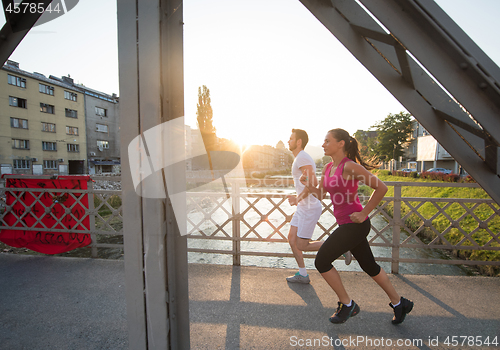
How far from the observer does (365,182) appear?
2318 mm

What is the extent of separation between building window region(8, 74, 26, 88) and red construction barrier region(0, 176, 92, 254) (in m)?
39.0

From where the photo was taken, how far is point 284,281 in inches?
137

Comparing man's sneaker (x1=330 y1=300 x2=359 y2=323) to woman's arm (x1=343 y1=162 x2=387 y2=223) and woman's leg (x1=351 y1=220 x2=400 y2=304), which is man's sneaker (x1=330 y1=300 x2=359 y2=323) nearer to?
woman's leg (x1=351 y1=220 x2=400 y2=304)

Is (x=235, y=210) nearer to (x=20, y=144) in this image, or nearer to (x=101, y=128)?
(x=20, y=144)

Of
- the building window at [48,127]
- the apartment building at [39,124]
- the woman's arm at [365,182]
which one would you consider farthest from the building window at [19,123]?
the woman's arm at [365,182]

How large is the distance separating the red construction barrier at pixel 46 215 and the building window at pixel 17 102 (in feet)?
128

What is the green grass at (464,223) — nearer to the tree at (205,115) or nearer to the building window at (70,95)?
the tree at (205,115)

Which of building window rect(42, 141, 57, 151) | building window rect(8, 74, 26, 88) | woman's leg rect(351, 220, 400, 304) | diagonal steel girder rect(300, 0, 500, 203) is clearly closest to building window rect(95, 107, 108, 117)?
building window rect(42, 141, 57, 151)

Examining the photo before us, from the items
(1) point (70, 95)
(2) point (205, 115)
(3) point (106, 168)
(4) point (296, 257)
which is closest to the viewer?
(4) point (296, 257)

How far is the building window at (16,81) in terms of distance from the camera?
3105cm

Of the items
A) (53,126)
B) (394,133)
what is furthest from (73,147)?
(394,133)

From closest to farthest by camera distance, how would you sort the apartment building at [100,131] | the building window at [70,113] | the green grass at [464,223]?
1. the green grass at [464,223]
2. the building window at [70,113]
3. the apartment building at [100,131]

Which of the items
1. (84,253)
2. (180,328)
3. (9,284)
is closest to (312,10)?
(180,328)

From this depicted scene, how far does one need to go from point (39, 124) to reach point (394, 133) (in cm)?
5979
